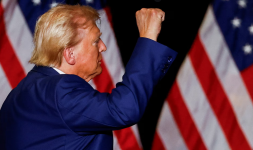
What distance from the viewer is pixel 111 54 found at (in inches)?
77.0

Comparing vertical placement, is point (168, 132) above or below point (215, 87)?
below

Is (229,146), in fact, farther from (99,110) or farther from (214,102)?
(99,110)

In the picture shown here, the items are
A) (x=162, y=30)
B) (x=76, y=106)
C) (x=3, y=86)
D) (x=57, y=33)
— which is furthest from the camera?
(x=162, y=30)

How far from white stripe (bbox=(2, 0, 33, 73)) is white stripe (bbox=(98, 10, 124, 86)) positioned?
0.42 metres

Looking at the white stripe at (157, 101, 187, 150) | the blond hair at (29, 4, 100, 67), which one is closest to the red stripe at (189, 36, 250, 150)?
the white stripe at (157, 101, 187, 150)

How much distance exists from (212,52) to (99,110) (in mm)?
1377

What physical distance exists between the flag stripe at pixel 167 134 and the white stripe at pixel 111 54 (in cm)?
34

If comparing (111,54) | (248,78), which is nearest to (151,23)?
(111,54)

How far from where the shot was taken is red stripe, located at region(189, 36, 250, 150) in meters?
2.02

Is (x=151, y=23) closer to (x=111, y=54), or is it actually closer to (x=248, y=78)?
(x=111, y=54)

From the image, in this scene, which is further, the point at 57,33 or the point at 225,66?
the point at 225,66

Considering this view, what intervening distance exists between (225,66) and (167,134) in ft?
1.75

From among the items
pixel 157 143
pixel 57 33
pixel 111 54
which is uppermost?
pixel 57 33

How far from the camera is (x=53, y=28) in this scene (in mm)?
916
